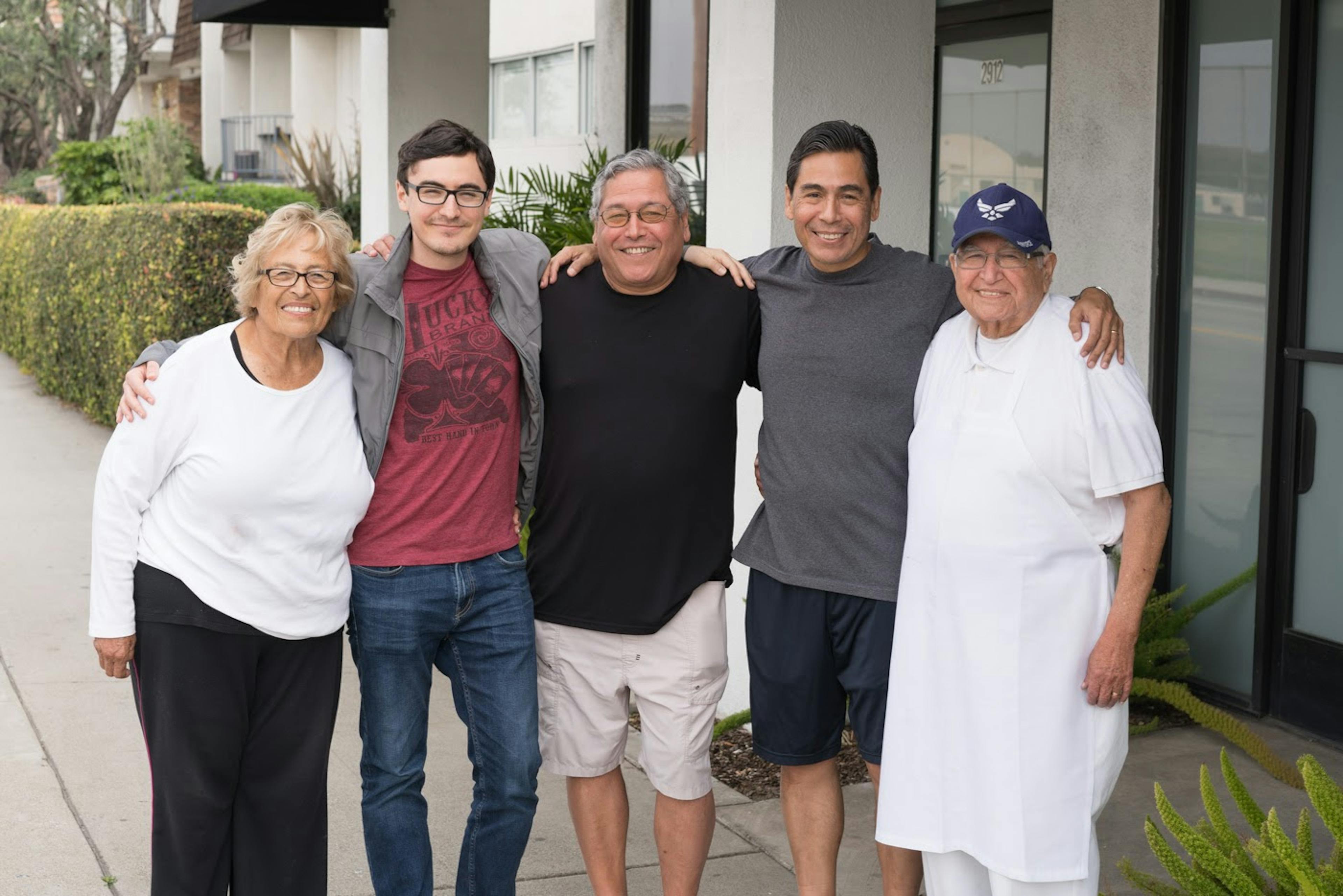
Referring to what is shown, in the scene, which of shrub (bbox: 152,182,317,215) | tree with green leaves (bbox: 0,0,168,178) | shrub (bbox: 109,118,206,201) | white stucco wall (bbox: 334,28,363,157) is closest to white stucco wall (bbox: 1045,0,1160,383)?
shrub (bbox: 152,182,317,215)

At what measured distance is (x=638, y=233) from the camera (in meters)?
3.54

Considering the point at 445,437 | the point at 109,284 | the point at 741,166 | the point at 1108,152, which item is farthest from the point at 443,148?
the point at 109,284

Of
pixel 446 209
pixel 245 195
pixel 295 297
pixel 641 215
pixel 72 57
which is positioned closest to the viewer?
pixel 295 297

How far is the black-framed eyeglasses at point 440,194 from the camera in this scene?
11.3 feet

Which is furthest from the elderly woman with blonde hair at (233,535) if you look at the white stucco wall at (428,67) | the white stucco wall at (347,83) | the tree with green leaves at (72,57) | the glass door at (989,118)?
the tree with green leaves at (72,57)

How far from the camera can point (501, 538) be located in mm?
3574

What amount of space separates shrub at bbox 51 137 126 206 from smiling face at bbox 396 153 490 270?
20494 mm

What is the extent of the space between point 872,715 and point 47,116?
3299 cm

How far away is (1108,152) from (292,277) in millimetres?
3869

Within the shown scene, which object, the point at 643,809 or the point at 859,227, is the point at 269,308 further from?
the point at 643,809

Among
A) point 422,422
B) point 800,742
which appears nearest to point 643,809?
point 800,742

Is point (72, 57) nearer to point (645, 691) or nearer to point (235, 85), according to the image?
point (235, 85)

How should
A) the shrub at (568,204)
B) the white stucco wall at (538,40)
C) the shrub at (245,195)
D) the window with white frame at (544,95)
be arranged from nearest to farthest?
the shrub at (568,204) → the white stucco wall at (538,40) → the window with white frame at (544,95) → the shrub at (245,195)

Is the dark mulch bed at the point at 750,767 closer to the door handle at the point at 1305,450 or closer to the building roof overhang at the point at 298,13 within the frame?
the door handle at the point at 1305,450
